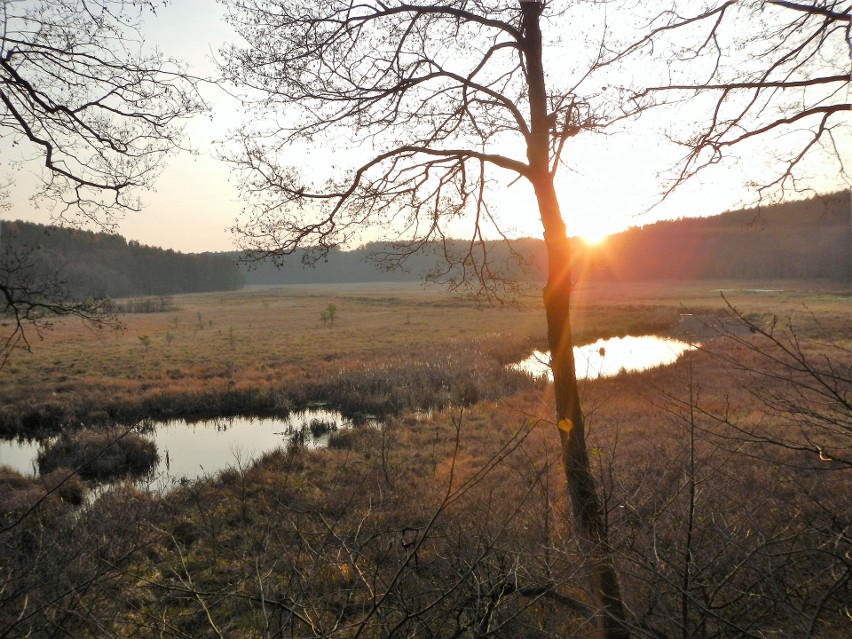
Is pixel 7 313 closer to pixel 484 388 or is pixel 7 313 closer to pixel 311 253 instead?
pixel 311 253

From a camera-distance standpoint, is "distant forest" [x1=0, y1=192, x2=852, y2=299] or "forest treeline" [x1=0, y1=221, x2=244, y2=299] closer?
"forest treeline" [x1=0, y1=221, x2=244, y2=299]

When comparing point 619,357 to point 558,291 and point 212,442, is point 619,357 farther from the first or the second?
point 558,291

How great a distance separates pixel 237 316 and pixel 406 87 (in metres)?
51.7

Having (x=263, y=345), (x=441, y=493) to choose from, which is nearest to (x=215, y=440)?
(x=441, y=493)

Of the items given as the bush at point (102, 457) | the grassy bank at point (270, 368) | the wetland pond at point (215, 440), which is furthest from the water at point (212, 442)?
the grassy bank at point (270, 368)

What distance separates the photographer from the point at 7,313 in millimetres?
5160

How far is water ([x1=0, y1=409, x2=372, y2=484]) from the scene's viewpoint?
12.6 metres

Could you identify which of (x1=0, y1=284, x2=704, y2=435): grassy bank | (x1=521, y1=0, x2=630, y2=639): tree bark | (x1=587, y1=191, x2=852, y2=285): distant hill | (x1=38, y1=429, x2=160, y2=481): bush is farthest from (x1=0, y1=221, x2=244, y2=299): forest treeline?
(x1=587, y1=191, x2=852, y2=285): distant hill

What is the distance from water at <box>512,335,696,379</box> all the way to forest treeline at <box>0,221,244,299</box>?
14849 millimetres

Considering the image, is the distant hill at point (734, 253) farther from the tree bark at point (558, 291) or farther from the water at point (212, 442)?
the tree bark at point (558, 291)

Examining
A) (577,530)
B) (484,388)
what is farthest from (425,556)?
(484,388)

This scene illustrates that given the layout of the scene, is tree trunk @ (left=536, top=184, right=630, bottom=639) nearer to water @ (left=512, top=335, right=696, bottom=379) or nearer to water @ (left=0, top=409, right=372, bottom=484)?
water @ (left=0, top=409, right=372, bottom=484)

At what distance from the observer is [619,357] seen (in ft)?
80.6

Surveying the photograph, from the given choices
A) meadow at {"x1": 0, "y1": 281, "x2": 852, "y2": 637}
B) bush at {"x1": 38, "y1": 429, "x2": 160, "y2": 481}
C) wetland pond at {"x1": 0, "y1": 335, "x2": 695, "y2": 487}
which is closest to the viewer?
meadow at {"x1": 0, "y1": 281, "x2": 852, "y2": 637}
